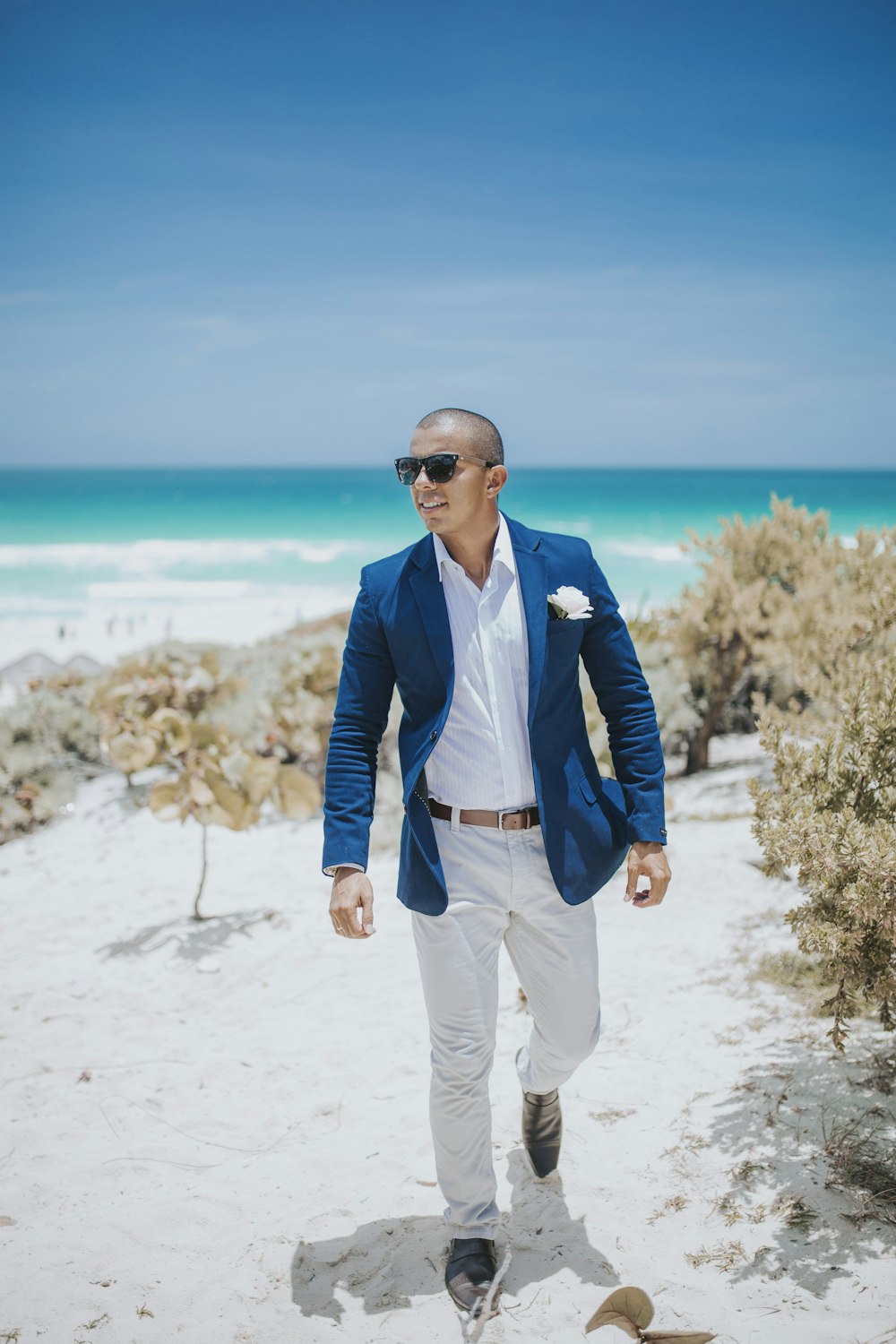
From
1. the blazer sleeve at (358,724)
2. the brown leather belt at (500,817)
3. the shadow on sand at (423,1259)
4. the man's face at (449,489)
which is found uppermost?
the man's face at (449,489)

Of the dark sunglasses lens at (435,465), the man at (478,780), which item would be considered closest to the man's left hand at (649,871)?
the man at (478,780)

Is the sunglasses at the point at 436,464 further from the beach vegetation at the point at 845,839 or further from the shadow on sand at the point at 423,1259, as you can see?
the shadow on sand at the point at 423,1259

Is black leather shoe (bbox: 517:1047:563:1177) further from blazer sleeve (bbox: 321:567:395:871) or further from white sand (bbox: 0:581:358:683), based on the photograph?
white sand (bbox: 0:581:358:683)

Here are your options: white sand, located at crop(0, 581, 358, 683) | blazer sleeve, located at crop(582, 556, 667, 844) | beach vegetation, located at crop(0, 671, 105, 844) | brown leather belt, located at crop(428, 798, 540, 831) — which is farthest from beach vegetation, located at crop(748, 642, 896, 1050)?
white sand, located at crop(0, 581, 358, 683)

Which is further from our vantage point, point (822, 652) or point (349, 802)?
point (822, 652)

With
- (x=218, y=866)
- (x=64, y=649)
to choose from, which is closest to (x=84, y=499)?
(x=64, y=649)

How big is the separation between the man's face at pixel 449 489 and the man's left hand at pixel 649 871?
1.04 metres

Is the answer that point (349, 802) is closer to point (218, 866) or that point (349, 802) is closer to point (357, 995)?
point (357, 995)

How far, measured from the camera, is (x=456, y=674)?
2.48 metres

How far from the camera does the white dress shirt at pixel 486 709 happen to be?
8.05 feet

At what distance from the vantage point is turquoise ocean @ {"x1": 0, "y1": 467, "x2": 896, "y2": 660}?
94.1 feet

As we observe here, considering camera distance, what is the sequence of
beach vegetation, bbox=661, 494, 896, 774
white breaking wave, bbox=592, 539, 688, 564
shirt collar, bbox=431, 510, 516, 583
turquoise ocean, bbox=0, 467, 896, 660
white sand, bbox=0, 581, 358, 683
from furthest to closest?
white breaking wave, bbox=592, 539, 688, 564, turquoise ocean, bbox=0, 467, 896, 660, white sand, bbox=0, 581, 358, 683, beach vegetation, bbox=661, 494, 896, 774, shirt collar, bbox=431, 510, 516, 583

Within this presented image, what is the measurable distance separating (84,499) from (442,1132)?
219 feet

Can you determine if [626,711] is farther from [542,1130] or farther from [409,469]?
[542,1130]
